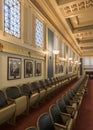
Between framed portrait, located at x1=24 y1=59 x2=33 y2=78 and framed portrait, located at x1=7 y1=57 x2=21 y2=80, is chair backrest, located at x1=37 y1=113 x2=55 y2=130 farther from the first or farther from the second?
framed portrait, located at x1=24 y1=59 x2=33 y2=78

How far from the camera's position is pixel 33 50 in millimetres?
6590

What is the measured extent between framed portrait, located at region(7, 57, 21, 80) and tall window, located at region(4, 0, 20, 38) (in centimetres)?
98

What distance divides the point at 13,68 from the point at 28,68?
Result: 118 centimetres

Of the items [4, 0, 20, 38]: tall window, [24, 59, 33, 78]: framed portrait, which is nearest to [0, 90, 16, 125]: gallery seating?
[24, 59, 33, 78]: framed portrait

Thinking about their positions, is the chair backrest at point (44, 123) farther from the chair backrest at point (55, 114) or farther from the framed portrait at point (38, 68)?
the framed portrait at point (38, 68)

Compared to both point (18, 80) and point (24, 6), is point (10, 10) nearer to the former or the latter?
point (24, 6)

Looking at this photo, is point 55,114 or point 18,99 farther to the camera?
point 18,99

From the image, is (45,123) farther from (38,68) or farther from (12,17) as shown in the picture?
(38,68)

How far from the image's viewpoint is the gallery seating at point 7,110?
2943 millimetres

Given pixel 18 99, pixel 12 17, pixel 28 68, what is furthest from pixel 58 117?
pixel 12 17

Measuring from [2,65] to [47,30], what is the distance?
4792 mm

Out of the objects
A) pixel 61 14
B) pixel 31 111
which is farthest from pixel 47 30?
pixel 31 111

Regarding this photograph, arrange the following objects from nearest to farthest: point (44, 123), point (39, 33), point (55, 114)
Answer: point (44, 123) < point (55, 114) < point (39, 33)

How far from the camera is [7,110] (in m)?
3.07
